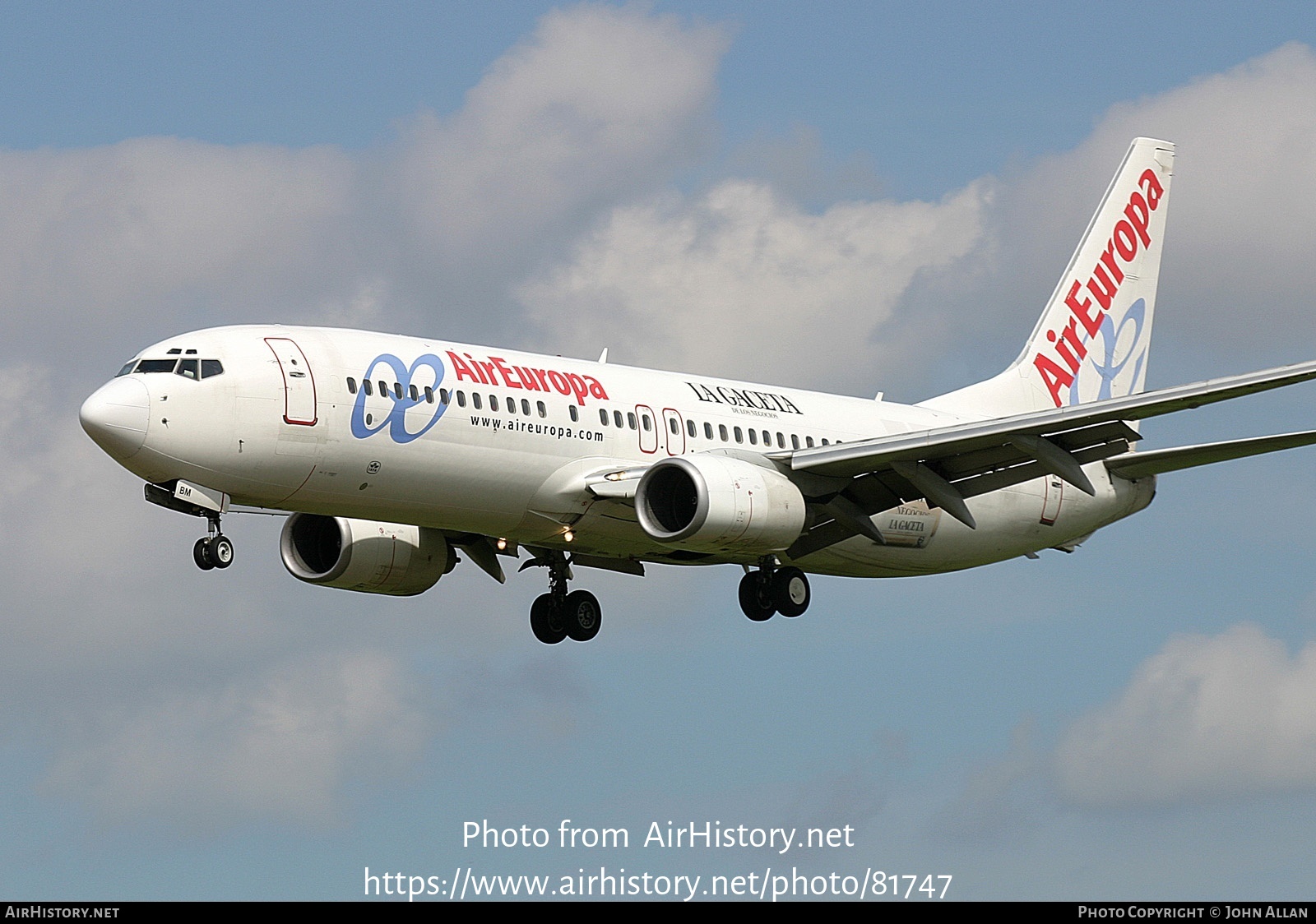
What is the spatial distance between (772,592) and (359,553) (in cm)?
847

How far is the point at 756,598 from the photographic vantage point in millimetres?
42938

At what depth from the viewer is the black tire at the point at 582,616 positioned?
45.0 m

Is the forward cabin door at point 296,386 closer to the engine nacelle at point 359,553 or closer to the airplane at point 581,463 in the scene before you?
the airplane at point 581,463

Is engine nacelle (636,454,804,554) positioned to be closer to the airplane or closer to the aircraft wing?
the airplane

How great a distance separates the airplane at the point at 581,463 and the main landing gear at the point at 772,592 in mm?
47

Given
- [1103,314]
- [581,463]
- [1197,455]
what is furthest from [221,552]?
[1103,314]

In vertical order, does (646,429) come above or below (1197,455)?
below

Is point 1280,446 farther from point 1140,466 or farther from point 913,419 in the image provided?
point 913,419

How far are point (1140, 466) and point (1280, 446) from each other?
5293 millimetres

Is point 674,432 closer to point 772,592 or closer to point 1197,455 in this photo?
point 772,592

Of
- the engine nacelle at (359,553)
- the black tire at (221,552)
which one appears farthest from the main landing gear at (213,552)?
the engine nacelle at (359,553)

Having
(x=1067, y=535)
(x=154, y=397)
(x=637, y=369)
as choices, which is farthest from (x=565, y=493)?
(x=1067, y=535)

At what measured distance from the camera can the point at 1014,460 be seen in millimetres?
41156
